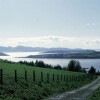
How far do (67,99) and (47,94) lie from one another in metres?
Result: 4.44

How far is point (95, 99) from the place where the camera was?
2842cm

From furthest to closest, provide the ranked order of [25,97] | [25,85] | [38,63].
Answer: [38,63] → [25,85] → [25,97]

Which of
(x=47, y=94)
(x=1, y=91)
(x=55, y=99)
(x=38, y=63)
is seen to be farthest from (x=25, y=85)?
(x=38, y=63)

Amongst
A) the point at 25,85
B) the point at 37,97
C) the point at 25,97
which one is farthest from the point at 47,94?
the point at 25,97

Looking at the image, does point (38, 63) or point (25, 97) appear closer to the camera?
point (25, 97)

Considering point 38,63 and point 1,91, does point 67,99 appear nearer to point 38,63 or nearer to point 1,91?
point 1,91

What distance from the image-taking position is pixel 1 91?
25578mm

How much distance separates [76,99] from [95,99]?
1.56m

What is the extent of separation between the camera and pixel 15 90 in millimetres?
27422

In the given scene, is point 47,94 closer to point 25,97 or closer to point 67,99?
point 67,99

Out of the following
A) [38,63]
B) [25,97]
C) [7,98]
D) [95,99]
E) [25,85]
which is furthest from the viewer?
[38,63]

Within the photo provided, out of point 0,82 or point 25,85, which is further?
point 25,85

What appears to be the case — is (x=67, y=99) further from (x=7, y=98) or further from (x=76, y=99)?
(x=7, y=98)

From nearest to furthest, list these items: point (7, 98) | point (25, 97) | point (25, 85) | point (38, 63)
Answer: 1. point (7, 98)
2. point (25, 97)
3. point (25, 85)
4. point (38, 63)
